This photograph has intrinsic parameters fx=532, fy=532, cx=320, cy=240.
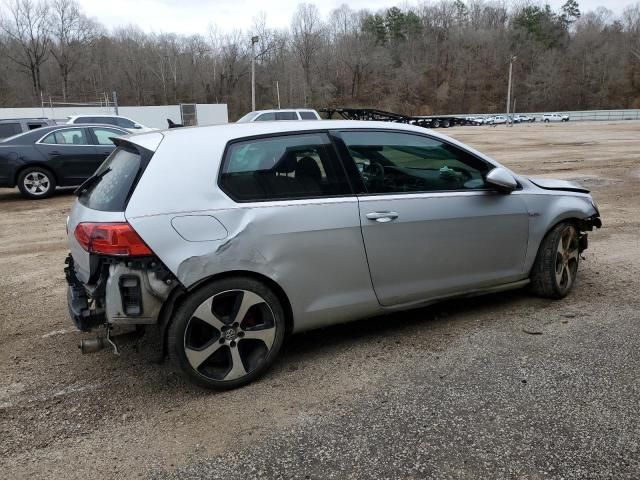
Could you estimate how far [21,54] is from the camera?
8300 centimetres

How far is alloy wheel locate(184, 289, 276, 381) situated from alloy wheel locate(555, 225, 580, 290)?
2602mm

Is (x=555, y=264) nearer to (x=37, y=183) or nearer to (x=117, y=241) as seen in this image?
(x=117, y=241)

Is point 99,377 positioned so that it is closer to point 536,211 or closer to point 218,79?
point 536,211

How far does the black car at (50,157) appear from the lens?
35.6 ft

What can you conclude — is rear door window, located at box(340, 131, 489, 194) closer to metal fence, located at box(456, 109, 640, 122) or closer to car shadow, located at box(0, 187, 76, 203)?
car shadow, located at box(0, 187, 76, 203)

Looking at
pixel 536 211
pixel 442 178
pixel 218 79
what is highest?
pixel 218 79

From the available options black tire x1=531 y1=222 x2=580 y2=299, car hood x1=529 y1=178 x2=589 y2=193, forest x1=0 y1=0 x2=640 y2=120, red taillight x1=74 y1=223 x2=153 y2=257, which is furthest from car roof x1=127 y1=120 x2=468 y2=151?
forest x1=0 y1=0 x2=640 y2=120

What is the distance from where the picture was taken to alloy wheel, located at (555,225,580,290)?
4.47 meters

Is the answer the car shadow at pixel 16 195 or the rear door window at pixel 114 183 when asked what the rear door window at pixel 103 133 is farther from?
the rear door window at pixel 114 183

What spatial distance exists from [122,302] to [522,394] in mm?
2371

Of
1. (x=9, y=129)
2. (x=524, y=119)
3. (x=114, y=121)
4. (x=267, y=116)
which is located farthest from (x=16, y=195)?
(x=524, y=119)

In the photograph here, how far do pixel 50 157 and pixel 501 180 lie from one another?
9997mm

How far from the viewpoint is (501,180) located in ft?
13.1

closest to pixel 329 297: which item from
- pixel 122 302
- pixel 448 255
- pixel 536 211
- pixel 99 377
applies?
pixel 448 255
